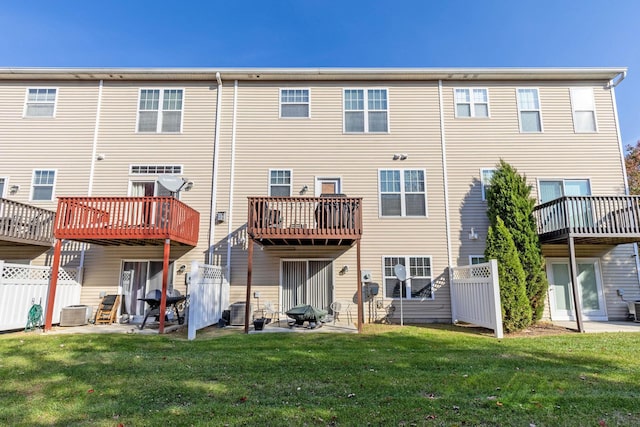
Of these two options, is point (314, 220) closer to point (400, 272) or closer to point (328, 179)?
point (328, 179)

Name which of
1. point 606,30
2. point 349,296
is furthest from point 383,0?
point 349,296

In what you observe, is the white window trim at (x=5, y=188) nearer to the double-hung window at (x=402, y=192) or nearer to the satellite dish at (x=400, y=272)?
the double-hung window at (x=402, y=192)

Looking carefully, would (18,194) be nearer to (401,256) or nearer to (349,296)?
(349,296)

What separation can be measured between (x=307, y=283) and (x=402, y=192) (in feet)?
14.0

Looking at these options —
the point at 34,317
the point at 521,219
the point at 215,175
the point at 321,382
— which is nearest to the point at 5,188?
the point at 34,317

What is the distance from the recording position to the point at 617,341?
7309 mm

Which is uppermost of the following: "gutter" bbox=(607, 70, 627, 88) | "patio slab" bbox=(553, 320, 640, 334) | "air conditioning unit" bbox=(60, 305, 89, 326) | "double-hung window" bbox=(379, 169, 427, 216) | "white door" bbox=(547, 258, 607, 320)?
"gutter" bbox=(607, 70, 627, 88)

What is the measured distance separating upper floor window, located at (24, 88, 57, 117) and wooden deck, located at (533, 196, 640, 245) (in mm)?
16219

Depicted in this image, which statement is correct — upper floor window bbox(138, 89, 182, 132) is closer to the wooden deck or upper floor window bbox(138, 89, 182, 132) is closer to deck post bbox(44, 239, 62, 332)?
deck post bbox(44, 239, 62, 332)

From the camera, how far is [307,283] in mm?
10961

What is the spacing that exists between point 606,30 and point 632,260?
10.9 m

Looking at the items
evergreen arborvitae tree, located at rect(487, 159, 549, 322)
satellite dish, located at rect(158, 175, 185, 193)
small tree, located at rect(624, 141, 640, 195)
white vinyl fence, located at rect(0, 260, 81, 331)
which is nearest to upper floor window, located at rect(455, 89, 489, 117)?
evergreen arborvitae tree, located at rect(487, 159, 549, 322)

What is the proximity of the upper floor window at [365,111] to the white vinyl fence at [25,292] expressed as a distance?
987 cm

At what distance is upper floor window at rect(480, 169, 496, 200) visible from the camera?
11.3 meters
